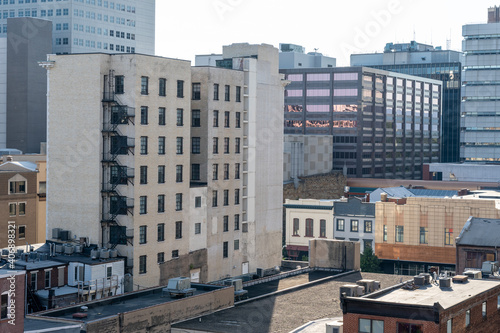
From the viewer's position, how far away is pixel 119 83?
301 feet

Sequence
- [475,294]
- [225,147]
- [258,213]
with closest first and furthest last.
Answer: [475,294] < [225,147] < [258,213]

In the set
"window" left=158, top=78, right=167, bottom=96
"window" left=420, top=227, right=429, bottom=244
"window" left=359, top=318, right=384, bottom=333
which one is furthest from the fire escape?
"window" left=420, top=227, right=429, bottom=244

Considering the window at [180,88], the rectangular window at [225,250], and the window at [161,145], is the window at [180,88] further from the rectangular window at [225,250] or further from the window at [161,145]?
the rectangular window at [225,250]

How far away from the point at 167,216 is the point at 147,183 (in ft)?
17.6

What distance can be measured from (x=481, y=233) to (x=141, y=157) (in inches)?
1523

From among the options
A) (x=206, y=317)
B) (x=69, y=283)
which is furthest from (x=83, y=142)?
(x=206, y=317)

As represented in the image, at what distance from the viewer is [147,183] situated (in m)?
93.3

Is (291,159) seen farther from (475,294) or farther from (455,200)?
(475,294)

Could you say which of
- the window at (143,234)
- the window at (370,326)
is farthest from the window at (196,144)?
the window at (370,326)

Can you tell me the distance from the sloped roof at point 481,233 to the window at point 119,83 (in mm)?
40148

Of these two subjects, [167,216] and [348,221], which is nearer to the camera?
[167,216]

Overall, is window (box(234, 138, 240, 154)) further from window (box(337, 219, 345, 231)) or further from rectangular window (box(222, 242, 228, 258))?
window (box(337, 219, 345, 231))

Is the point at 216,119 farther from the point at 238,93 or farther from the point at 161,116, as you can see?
the point at 161,116

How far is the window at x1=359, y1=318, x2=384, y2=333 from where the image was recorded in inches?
2124
